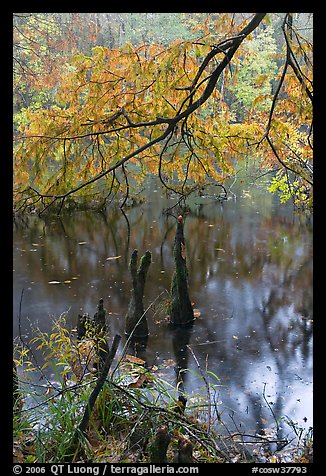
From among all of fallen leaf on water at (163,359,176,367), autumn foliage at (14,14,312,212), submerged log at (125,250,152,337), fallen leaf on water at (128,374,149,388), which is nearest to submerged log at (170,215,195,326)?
submerged log at (125,250,152,337)

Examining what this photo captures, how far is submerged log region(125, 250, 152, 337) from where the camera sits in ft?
22.8

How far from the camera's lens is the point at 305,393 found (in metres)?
5.78

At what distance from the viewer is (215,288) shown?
957 cm

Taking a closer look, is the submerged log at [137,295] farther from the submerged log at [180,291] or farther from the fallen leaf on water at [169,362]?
the fallen leaf on water at [169,362]

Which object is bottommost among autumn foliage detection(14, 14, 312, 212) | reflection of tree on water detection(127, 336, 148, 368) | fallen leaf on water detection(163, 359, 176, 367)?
fallen leaf on water detection(163, 359, 176, 367)

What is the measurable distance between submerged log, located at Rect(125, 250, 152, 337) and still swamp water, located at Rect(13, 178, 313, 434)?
212 mm

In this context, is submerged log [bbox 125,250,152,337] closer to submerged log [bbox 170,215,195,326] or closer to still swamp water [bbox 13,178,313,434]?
still swamp water [bbox 13,178,313,434]

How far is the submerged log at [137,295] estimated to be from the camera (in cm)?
696

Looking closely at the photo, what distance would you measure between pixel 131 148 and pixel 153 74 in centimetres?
109

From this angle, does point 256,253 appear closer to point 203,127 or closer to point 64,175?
point 203,127

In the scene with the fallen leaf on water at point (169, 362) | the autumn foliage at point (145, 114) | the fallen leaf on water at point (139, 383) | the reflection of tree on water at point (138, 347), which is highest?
the autumn foliage at point (145, 114)

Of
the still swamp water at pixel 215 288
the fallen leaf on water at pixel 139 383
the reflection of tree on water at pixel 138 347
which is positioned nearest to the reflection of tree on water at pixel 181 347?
the still swamp water at pixel 215 288

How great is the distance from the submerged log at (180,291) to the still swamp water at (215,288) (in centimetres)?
18
